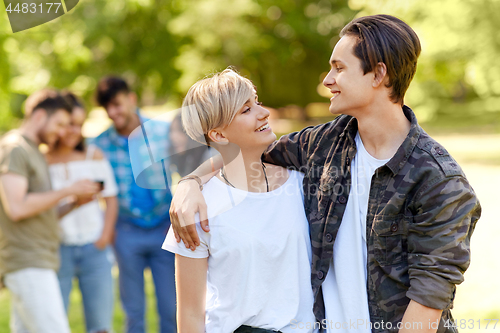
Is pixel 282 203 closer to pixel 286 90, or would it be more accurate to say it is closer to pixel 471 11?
pixel 471 11

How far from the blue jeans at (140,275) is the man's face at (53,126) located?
3.37ft

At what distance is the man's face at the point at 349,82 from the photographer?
2.03 metres

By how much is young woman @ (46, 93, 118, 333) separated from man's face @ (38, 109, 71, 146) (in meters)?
0.23

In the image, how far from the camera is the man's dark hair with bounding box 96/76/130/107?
4.50 meters

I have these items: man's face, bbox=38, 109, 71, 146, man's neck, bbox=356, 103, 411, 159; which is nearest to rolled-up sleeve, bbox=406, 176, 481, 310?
man's neck, bbox=356, 103, 411, 159

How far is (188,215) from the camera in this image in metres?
2.01

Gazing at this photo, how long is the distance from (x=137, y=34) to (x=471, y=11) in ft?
49.3

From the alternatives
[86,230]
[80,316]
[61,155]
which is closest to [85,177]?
[61,155]

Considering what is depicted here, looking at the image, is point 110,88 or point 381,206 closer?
point 381,206

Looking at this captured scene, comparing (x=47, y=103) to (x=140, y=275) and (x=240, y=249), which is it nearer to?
(x=140, y=275)

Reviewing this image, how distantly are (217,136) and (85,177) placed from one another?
2727 mm

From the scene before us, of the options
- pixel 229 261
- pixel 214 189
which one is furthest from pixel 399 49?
pixel 229 261

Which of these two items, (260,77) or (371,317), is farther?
(260,77)

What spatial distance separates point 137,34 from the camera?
2256 centimetres
